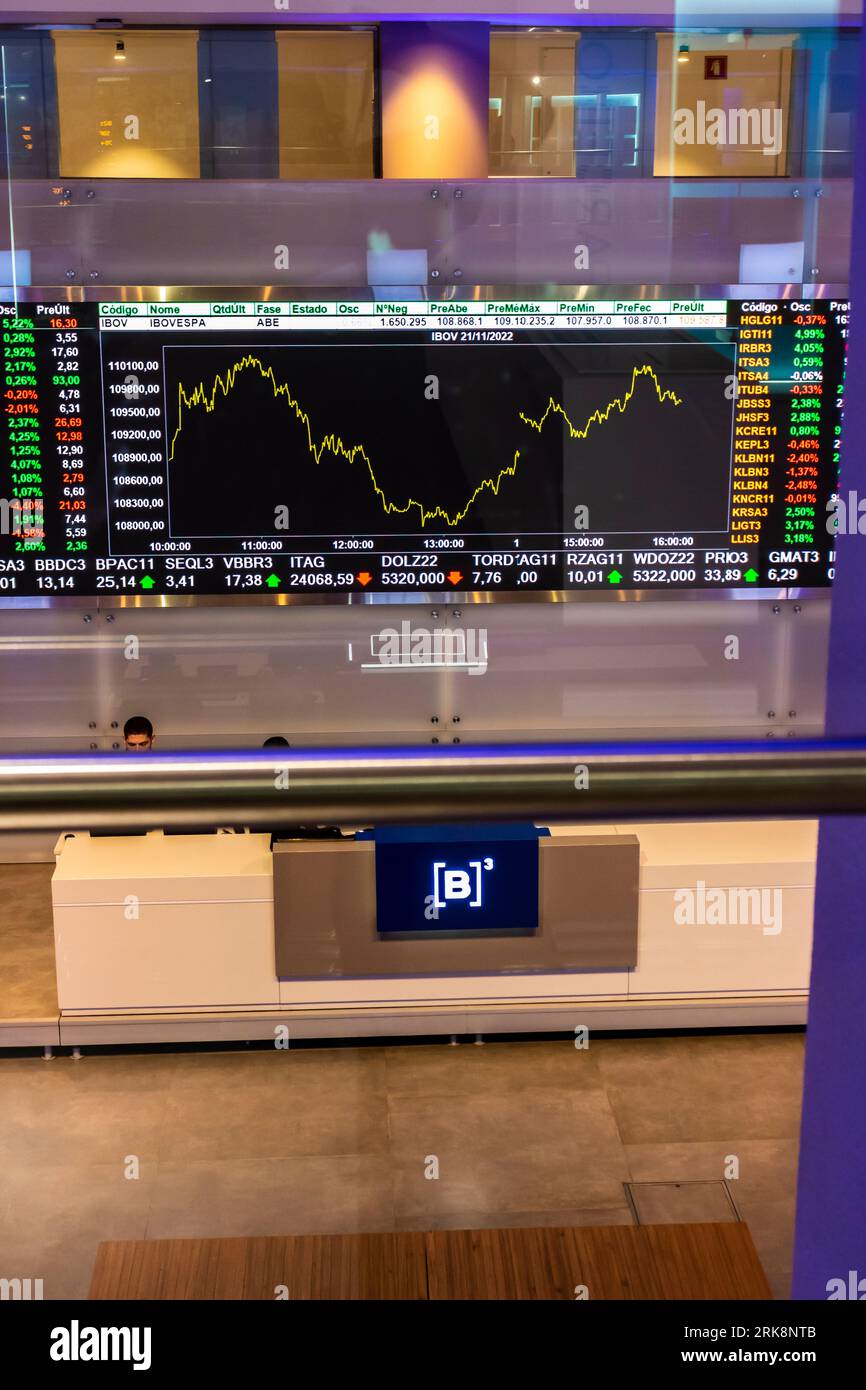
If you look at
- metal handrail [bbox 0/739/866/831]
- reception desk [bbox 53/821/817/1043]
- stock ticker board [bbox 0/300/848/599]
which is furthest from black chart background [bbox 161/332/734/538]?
metal handrail [bbox 0/739/866/831]

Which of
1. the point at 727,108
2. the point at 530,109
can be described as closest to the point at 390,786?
the point at 530,109

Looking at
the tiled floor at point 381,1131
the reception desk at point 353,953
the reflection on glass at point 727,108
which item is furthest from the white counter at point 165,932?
the reflection on glass at point 727,108

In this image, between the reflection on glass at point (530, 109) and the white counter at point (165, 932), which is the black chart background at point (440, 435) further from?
the white counter at point (165, 932)

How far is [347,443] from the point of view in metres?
3.75

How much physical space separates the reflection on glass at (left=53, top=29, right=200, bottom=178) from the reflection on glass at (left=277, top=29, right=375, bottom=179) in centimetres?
30

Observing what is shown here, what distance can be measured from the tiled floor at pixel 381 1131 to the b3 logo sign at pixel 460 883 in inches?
14.5

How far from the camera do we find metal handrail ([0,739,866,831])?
44 cm

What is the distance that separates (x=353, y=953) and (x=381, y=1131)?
0.56m

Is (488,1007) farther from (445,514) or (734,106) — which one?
(734,106)

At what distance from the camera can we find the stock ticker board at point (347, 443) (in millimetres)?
3691

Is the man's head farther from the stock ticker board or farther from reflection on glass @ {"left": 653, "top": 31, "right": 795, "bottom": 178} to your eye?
reflection on glass @ {"left": 653, "top": 31, "right": 795, "bottom": 178}

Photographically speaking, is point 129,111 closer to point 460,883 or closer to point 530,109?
point 530,109
